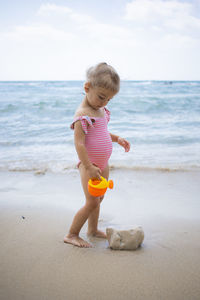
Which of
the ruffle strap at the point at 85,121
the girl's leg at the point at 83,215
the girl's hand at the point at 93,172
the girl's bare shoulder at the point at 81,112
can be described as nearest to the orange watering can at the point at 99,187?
the girl's hand at the point at 93,172

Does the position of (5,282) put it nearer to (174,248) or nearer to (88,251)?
(88,251)

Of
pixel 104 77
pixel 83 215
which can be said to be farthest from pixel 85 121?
pixel 83 215

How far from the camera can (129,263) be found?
160cm

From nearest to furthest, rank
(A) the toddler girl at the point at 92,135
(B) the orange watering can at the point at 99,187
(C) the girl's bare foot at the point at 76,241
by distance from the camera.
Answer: (B) the orange watering can at the point at 99,187
(A) the toddler girl at the point at 92,135
(C) the girl's bare foot at the point at 76,241

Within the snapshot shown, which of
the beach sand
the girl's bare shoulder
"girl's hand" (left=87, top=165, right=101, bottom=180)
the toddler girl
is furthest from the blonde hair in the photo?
the beach sand

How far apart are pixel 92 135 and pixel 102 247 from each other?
2.65ft

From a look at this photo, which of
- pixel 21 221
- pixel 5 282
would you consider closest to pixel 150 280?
pixel 5 282

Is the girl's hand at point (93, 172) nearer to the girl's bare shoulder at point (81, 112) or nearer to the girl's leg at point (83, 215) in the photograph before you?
the girl's leg at point (83, 215)

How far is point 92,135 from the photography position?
187 cm

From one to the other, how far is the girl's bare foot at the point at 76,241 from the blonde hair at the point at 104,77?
110cm

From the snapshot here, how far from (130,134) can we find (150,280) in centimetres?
492

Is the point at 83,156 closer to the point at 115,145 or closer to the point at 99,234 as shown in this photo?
the point at 99,234

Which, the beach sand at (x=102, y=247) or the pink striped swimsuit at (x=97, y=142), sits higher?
the pink striped swimsuit at (x=97, y=142)

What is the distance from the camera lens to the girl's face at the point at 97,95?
→ 1.74 meters
